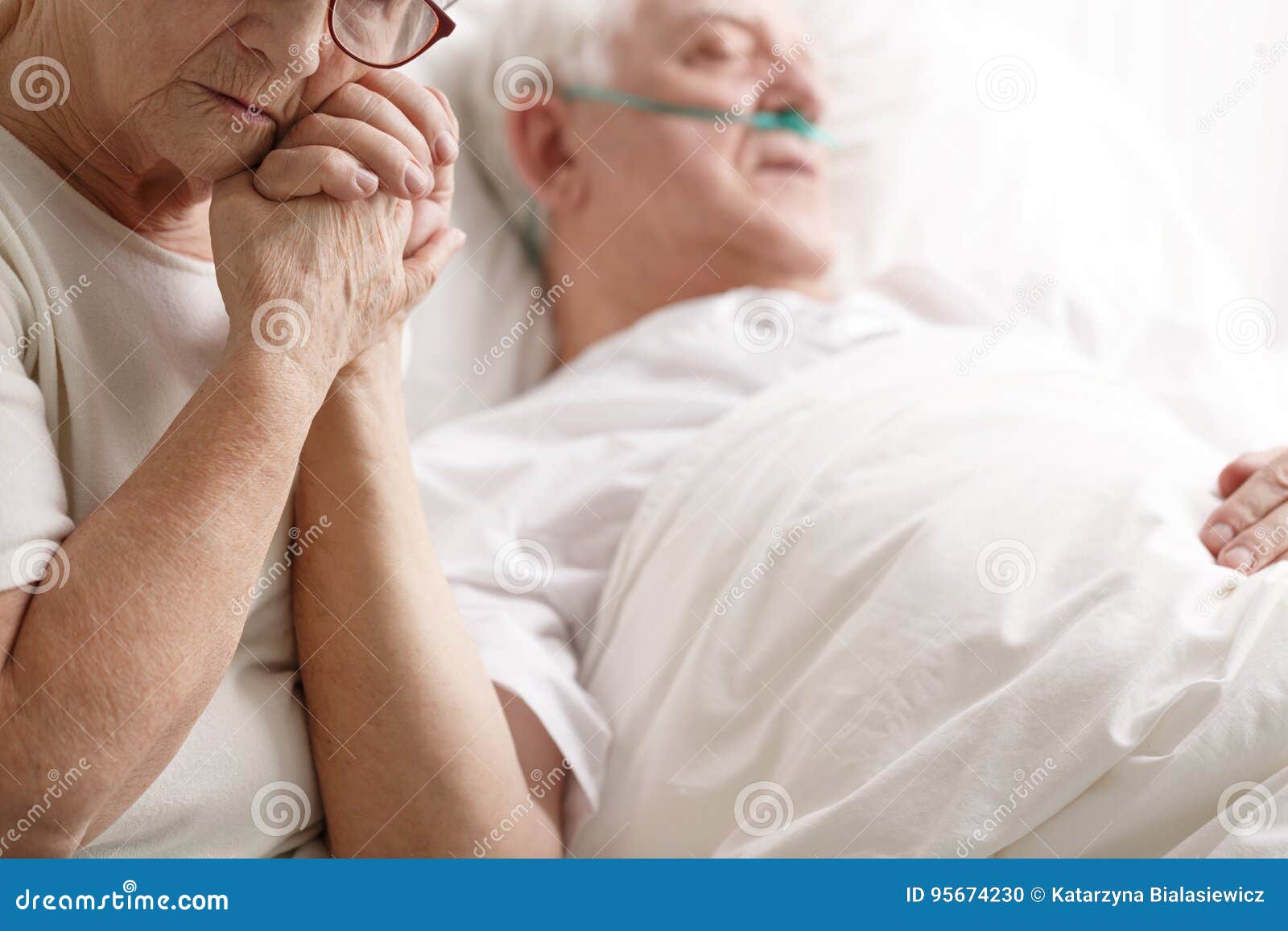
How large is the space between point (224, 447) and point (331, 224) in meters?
0.20

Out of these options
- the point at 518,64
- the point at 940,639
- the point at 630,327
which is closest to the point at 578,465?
the point at 630,327

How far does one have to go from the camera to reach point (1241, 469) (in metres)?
1.10

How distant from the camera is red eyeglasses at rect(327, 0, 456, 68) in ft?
2.68

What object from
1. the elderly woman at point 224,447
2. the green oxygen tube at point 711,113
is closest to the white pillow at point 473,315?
the green oxygen tube at point 711,113

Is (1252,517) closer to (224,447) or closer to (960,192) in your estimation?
(224,447)

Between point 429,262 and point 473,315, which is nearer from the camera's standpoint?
point 429,262

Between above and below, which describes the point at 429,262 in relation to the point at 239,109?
below

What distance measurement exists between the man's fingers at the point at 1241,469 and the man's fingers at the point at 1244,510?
28 millimetres

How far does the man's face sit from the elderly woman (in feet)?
2.24

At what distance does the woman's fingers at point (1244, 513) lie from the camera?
40.5 inches

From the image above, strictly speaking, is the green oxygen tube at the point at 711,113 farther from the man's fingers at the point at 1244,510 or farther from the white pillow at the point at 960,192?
the man's fingers at the point at 1244,510

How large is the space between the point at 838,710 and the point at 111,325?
657mm
